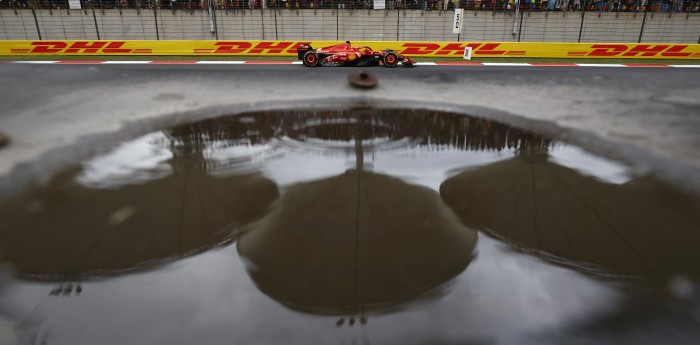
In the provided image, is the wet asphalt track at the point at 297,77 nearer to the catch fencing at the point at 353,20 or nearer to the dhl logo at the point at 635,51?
the dhl logo at the point at 635,51

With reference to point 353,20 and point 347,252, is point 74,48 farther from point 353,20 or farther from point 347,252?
point 347,252

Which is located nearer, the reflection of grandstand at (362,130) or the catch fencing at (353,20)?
A: the reflection of grandstand at (362,130)

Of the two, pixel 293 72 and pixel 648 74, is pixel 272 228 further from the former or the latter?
pixel 648 74

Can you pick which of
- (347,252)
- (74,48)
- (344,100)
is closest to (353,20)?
(74,48)

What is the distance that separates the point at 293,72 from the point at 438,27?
1581cm

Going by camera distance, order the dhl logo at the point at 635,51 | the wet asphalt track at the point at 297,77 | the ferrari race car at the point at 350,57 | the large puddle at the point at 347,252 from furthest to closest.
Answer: the dhl logo at the point at 635,51
the ferrari race car at the point at 350,57
the wet asphalt track at the point at 297,77
the large puddle at the point at 347,252

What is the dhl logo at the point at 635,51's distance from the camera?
20844 mm

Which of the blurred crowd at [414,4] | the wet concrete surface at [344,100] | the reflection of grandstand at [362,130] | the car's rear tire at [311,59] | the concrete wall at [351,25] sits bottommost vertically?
the reflection of grandstand at [362,130]

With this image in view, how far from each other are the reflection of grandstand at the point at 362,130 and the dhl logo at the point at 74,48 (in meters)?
14.3

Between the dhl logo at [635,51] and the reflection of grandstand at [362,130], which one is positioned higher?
the dhl logo at [635,51]

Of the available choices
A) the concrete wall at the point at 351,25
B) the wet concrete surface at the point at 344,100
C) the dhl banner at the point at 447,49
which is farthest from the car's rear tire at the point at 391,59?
the concrete wall at the point at 351,25

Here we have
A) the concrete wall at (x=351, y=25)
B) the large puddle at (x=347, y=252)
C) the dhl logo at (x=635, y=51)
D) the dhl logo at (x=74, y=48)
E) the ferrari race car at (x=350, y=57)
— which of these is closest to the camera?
the large puddle at (x=347, y=252)

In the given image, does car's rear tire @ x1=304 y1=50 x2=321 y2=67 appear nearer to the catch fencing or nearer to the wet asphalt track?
the wet asphalt track

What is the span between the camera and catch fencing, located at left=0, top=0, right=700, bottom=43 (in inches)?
1061
